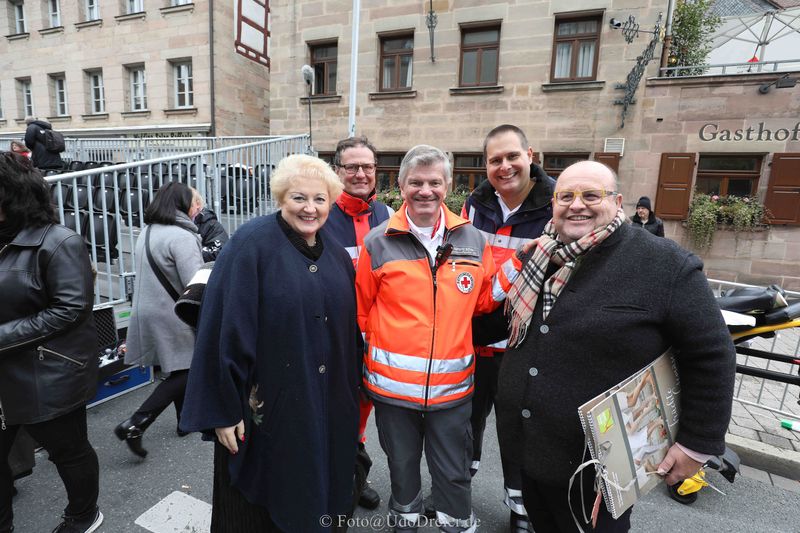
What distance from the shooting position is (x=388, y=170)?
11508 mm

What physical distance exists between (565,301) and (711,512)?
217 cm

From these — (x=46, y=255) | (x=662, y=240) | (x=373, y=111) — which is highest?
(x=373, y=111)

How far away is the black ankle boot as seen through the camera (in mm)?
2727

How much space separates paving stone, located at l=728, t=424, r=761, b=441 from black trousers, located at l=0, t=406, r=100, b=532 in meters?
4.42

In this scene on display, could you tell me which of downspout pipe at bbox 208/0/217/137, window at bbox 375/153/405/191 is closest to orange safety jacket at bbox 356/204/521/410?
window at bbox 375/153/405/191

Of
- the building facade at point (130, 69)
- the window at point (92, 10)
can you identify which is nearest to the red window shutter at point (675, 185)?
the building facade at point (130, 69)

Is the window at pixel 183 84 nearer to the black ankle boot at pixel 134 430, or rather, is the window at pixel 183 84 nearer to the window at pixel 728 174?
the black ankle boot at pixel 134 430

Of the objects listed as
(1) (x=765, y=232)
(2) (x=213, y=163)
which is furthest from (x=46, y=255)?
(1) (x=765, y=232)

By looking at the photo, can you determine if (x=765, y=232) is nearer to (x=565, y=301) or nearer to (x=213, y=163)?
(x=565, y=301)

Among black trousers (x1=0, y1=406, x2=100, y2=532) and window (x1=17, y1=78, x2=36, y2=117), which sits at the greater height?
window (x1=17, y1=78, x2=36, y2=117)

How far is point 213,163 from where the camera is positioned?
5.38 m

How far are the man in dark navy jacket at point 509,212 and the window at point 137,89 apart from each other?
16.8m

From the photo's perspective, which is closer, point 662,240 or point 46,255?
point 662,240

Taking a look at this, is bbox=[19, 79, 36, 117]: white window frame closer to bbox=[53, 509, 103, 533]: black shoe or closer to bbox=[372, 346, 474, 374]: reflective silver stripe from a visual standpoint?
bbox=[53, 509, 103, 533]: black shoe
